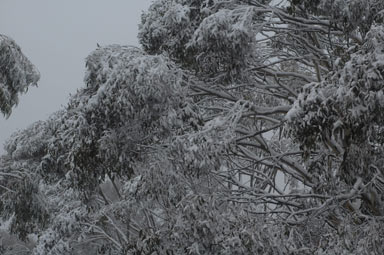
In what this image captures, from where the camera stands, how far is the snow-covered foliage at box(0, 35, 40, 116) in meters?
9.30

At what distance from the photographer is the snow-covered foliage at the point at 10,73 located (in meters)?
9.30

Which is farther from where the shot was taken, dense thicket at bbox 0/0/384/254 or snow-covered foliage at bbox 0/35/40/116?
snow-covered foliage at bbox 0/35/40/116

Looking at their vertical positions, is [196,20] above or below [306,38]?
below

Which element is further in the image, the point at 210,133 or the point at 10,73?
the point at 10,73

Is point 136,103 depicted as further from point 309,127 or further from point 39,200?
point 39,200

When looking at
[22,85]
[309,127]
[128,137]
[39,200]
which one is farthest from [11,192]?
[309,127]

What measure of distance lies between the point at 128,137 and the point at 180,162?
2.22ft

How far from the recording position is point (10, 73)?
9.45m

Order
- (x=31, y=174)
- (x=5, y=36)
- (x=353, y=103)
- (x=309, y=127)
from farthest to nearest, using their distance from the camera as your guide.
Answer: (x=31, y=174) < (x=5, y=36) < (x=309, y=127) < (x=353, y=103)

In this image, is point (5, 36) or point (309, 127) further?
point (5, 36)

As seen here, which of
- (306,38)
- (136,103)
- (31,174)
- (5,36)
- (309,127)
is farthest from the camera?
(31,174)

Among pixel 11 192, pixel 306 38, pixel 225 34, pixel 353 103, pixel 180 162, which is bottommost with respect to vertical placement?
pixel 11 192

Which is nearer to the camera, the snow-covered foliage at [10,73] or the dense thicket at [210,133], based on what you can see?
the dense thicket at [210,133]

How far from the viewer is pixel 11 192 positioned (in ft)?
33.2
